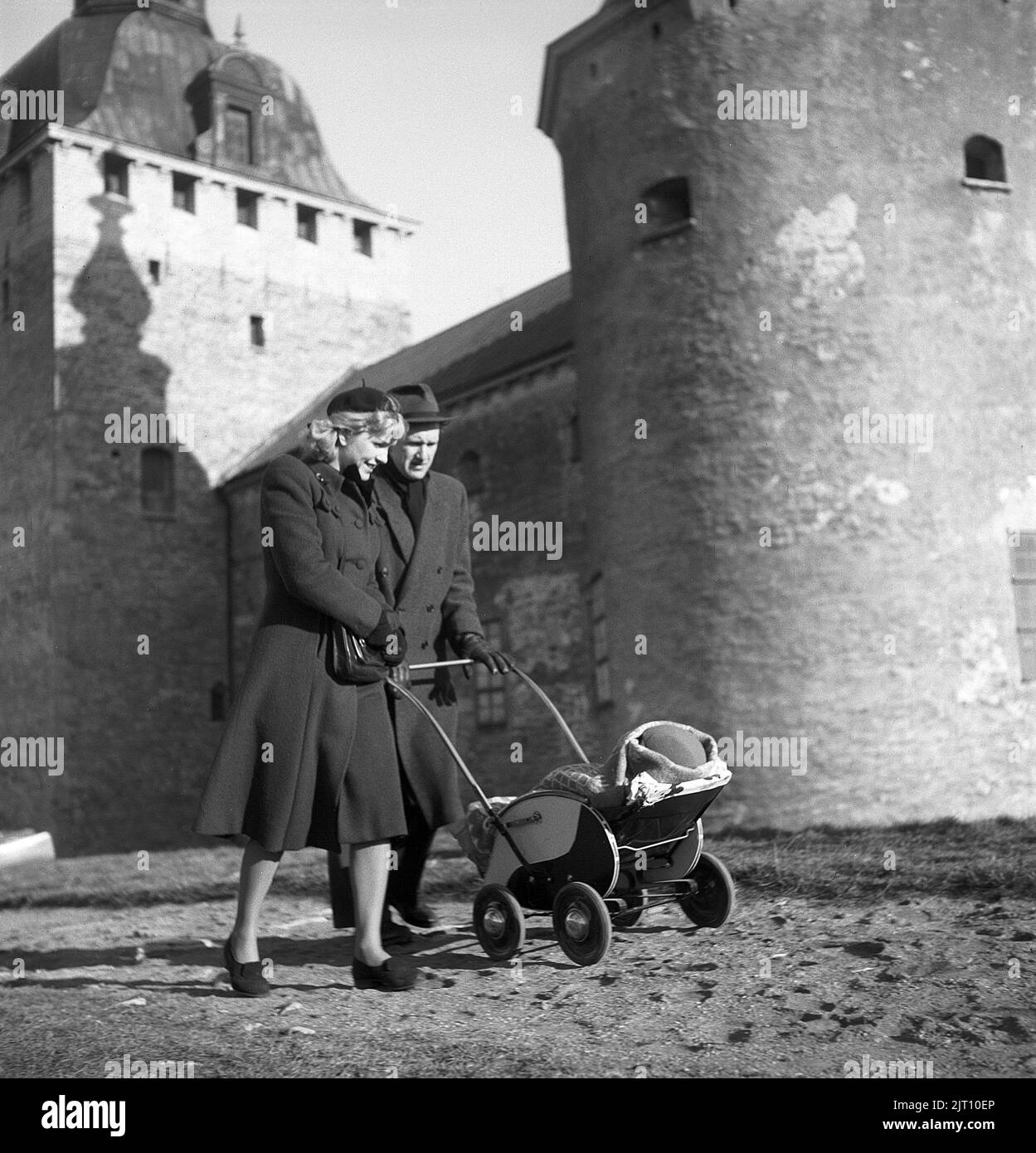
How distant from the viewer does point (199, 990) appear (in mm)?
5270

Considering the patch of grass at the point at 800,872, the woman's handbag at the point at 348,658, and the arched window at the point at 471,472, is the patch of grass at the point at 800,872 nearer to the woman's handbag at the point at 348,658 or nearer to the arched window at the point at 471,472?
the woman's handbag at the point at 348,658

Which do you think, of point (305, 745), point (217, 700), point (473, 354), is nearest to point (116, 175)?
point (473, 354)

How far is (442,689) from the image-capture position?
19.0ft

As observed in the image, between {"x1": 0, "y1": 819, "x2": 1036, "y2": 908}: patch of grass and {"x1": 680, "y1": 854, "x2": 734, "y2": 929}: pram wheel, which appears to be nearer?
{"x1": 680, "y1": 854, "x2": 734, "y2": 929}: pram wheel

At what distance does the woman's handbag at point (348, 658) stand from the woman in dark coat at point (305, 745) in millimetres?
26

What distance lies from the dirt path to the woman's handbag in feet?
3.92

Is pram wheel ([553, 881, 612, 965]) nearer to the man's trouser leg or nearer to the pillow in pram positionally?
the pillow in pram

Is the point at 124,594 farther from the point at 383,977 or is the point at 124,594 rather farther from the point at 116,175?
the point at 383,977

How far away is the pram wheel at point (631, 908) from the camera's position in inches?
215

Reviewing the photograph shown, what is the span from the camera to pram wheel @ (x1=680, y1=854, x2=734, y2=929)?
18.5 ft

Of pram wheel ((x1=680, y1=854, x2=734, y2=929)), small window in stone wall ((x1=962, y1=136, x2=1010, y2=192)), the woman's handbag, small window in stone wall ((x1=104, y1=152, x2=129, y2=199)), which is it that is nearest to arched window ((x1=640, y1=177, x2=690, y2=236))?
small window in stone wall ((x1=962, y1=136, x2=1010, y2=192))

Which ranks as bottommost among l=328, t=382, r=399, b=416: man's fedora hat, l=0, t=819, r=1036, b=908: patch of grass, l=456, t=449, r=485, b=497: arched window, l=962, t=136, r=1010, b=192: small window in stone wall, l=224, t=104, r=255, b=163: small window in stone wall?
l=0, t=819, r=1036, b=908: patch of grass
